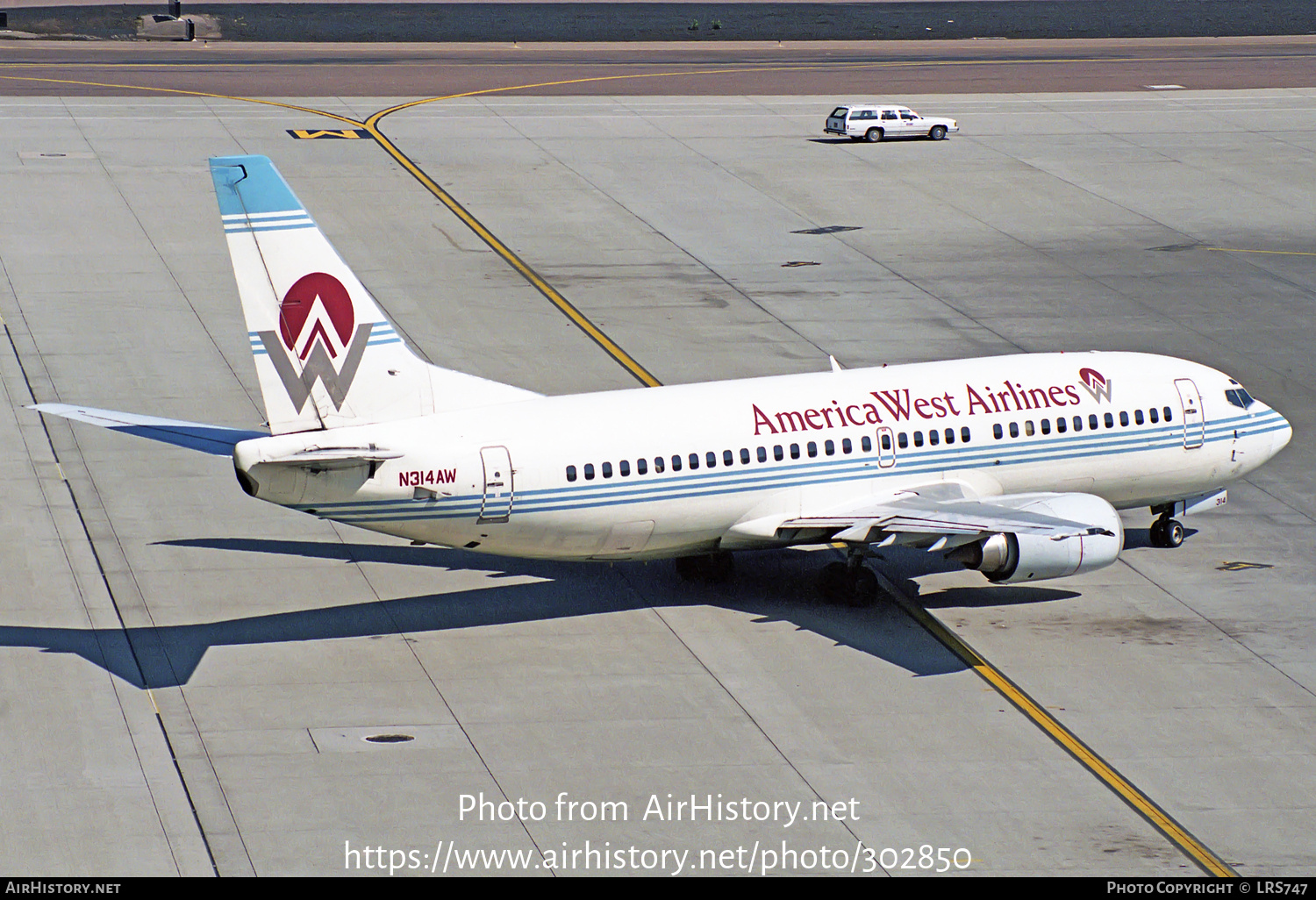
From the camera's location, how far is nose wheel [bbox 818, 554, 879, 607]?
35.0 metres

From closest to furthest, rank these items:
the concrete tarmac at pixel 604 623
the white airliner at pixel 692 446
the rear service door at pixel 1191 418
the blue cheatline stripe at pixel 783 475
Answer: the concrete tarmac at pixel 604 623 → the white airliner at pixel 692 446 → the blue cheatline stripe at pixel 783 475 → the rear service door at pixel 1191 418

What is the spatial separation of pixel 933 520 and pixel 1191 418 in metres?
8.40

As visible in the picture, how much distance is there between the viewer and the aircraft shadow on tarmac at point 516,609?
32312 mm

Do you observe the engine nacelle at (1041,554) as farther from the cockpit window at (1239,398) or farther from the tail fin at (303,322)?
the tail fin at (303,322)

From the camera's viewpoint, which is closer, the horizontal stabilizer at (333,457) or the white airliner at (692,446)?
the horizontal stabilizer at (333,457)

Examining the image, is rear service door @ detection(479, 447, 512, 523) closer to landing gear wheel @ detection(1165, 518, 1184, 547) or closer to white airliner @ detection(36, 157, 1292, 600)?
white airliner @ detection(36, 157, 1292, 600)

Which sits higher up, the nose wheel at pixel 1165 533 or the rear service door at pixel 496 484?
the rear service door at pixel 496 484

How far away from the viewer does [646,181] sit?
74.8 meters

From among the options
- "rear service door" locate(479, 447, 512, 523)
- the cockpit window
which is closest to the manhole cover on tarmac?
the cockpit window

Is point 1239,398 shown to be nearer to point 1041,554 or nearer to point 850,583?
point 1041,554

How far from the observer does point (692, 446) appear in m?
33.5

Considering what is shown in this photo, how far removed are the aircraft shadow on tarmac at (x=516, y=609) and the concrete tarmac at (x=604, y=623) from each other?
0.10m

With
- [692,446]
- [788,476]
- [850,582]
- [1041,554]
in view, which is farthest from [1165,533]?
[692,446]

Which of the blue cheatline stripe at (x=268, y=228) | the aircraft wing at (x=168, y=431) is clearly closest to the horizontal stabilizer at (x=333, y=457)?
the aircraft wing at (x=168, y=431)
